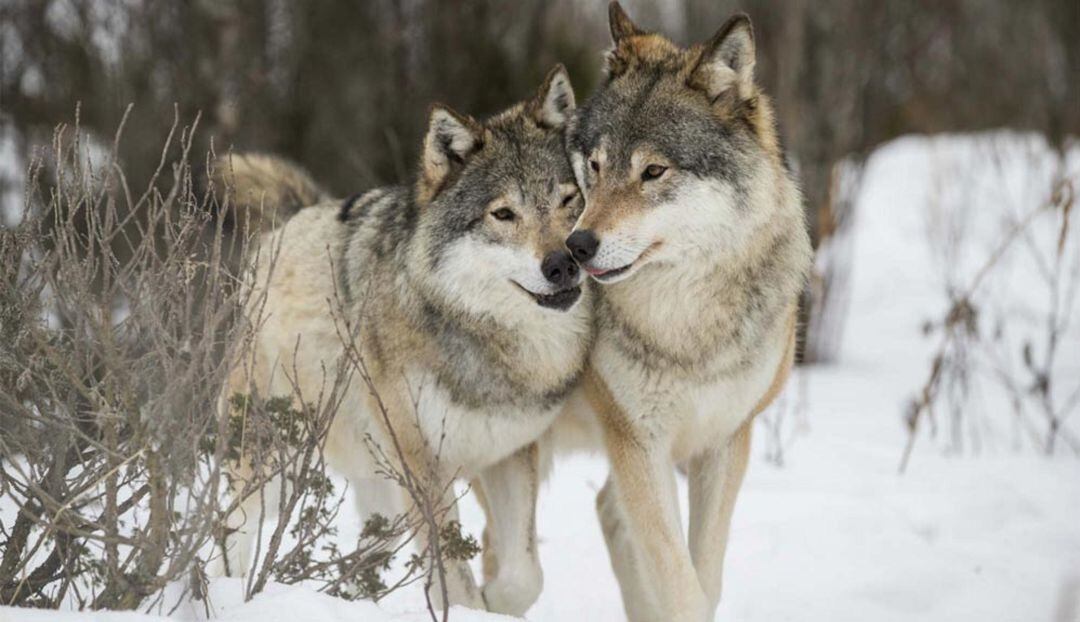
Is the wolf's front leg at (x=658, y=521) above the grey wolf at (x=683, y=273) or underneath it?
underneath

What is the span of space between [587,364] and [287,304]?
4.47 ft

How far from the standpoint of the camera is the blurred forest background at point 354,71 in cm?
833

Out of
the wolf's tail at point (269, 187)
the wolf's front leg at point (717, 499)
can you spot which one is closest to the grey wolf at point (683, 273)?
the wolf's front leg at point (717, 499)

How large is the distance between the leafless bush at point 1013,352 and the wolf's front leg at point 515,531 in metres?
2.54

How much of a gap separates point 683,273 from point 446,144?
979 millimetres

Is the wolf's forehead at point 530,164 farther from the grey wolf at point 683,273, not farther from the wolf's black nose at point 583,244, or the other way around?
the wolf's black nose at point 583,244

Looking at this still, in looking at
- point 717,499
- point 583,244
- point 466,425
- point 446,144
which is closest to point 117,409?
point 466,425

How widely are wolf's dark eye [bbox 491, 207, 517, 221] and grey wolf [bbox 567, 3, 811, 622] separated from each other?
253 mm

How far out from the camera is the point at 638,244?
3.84 metres

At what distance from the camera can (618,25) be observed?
4.48 m

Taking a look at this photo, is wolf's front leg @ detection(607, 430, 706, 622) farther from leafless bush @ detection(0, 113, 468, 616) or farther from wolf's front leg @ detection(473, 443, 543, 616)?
leafless bush @ detection(0, 113, 468, 616)

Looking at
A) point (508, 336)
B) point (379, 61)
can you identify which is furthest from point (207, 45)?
point (508, 336)

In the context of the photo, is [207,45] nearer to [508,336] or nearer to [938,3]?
[508,336]

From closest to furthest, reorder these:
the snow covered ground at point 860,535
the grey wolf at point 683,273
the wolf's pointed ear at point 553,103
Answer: the grey wolf at point 683,273 < the wolf's pointed ear at point 553,103 < the snow covered ground at point 860,535
